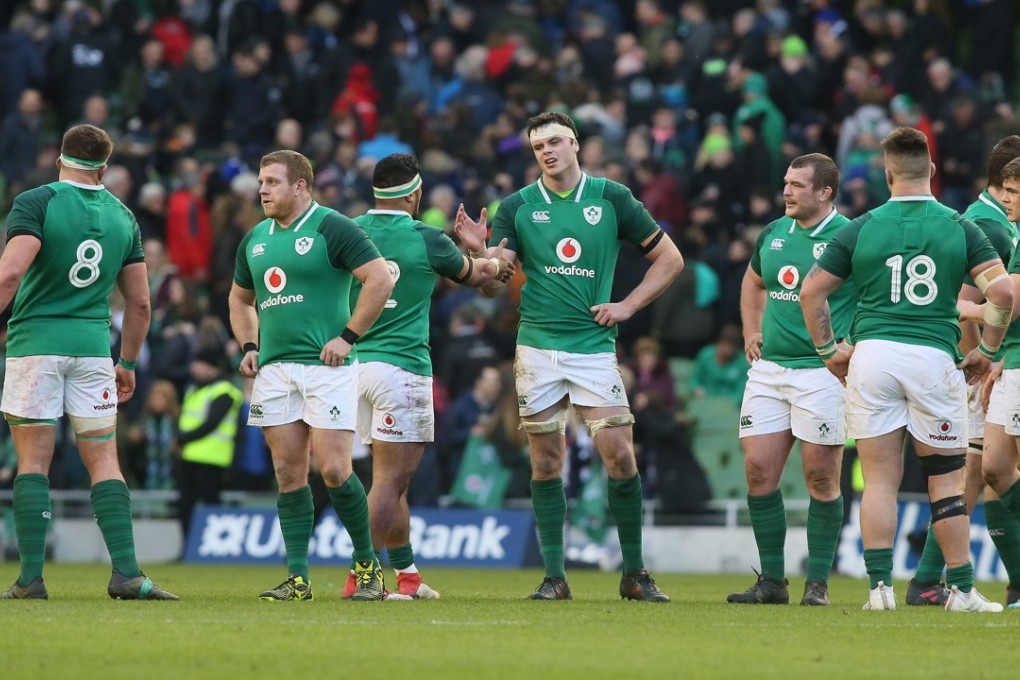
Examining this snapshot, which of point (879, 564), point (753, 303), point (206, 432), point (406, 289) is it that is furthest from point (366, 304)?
point (206, 432)

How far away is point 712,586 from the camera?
15531 mm

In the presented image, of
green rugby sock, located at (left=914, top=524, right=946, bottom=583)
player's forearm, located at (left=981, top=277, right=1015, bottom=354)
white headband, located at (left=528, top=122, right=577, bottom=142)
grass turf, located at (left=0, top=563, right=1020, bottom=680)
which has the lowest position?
grass turf, located at (left=0, top=563, right=1020, bottom=680)

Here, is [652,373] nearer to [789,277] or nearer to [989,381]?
[789,277]

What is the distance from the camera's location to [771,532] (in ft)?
39.2

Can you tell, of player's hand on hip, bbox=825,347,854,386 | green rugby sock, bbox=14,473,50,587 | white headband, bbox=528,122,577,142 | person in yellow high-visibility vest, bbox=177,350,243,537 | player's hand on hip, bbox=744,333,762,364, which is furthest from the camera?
person in yellow high-visibility vest, bbox=177,350,243,537

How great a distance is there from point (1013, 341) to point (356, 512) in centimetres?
416

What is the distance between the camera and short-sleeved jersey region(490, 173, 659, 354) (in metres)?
11.9

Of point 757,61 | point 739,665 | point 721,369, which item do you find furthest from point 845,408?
point 757,61

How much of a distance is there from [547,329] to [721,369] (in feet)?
31.4

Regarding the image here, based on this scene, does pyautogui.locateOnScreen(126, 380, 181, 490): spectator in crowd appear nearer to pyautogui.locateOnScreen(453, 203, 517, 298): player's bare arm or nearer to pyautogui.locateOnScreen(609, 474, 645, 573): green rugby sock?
pyautogui.locateOnScreen(453, 203, 517, 298): player's bare arm

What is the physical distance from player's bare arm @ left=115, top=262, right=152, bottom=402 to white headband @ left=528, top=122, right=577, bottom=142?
268 centimetres

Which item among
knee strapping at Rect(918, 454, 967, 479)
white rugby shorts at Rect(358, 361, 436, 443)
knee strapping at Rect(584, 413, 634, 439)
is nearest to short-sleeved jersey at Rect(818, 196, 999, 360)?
knee strapping at Rect(918, 454, 967, 479)

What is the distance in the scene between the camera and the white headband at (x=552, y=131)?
39.3 feet

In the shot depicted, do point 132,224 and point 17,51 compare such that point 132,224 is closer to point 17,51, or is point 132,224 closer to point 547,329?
point 547,329
